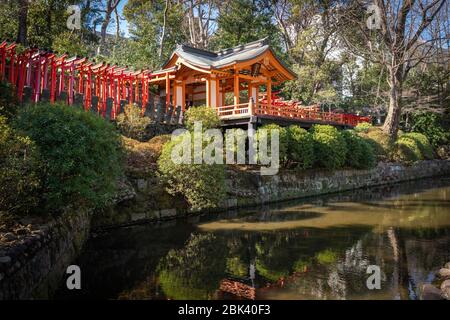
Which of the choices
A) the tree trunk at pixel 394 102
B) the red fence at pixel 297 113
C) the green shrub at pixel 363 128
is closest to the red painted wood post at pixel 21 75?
the red fence at pixel 297 113

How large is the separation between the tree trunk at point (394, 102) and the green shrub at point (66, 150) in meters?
21.5

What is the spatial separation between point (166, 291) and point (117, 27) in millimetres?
33175

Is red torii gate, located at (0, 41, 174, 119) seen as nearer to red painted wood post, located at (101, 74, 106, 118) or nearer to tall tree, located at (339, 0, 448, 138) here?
red painted wood post, located at (101, 74, 106, 118)

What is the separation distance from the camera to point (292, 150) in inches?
656

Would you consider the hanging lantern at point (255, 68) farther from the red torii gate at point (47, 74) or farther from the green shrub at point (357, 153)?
the red torii gate at point (47, 74)

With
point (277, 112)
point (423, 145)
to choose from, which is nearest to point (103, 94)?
point (277, 112)

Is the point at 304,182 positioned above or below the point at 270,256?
above

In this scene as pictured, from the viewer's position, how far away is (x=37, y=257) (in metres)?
5.77

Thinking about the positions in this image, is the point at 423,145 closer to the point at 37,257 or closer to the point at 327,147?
the point at 327,147

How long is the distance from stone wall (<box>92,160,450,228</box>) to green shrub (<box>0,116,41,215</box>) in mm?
3943

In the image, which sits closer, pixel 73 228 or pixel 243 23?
pixel 73 228

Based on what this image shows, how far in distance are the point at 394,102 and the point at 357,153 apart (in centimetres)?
713

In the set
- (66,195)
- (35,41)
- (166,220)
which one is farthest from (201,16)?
(66,195)
